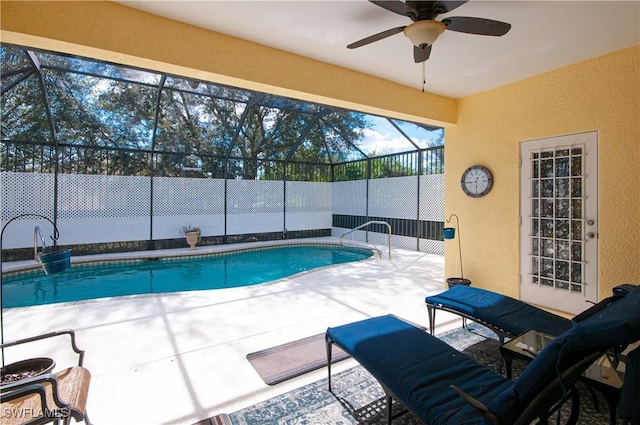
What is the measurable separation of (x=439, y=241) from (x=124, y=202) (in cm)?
935

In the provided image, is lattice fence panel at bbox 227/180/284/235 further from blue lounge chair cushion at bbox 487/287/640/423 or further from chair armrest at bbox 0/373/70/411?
blue lounge chair cushion at bbox 487/287/640/423

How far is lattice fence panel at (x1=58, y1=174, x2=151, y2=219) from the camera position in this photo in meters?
8.34

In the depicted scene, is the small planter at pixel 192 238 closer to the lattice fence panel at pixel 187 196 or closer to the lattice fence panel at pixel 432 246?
the lattice fence panel at pixel 187 196

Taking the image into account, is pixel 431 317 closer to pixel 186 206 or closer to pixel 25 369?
pixel 25 369

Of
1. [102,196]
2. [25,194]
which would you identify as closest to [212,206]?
[102,196]

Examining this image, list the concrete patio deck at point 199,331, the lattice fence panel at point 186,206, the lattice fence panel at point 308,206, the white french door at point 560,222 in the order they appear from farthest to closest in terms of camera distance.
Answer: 1. the lattice fence panel at point 308,206
2. the lattice fence panel at point 186,206
3. the white french door at point 560,222
4. the concrete patio deck at point 199,331

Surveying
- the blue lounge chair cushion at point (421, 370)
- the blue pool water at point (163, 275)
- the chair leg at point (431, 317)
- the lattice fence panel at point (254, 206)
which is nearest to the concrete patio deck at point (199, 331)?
the chair leg at point (431, 317)

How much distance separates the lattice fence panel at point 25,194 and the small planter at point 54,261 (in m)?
7.72

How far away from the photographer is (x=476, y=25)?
2330mm

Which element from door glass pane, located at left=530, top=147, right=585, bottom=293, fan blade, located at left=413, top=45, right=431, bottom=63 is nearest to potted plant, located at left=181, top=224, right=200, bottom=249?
fan blade, located at left=413, top=45, right=431, bottom=63

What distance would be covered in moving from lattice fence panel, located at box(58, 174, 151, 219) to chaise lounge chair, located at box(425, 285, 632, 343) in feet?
29.9

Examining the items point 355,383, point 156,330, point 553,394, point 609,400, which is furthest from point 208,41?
point 609,400

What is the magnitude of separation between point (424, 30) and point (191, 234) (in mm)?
9029

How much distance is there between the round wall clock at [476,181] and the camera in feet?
15.0
